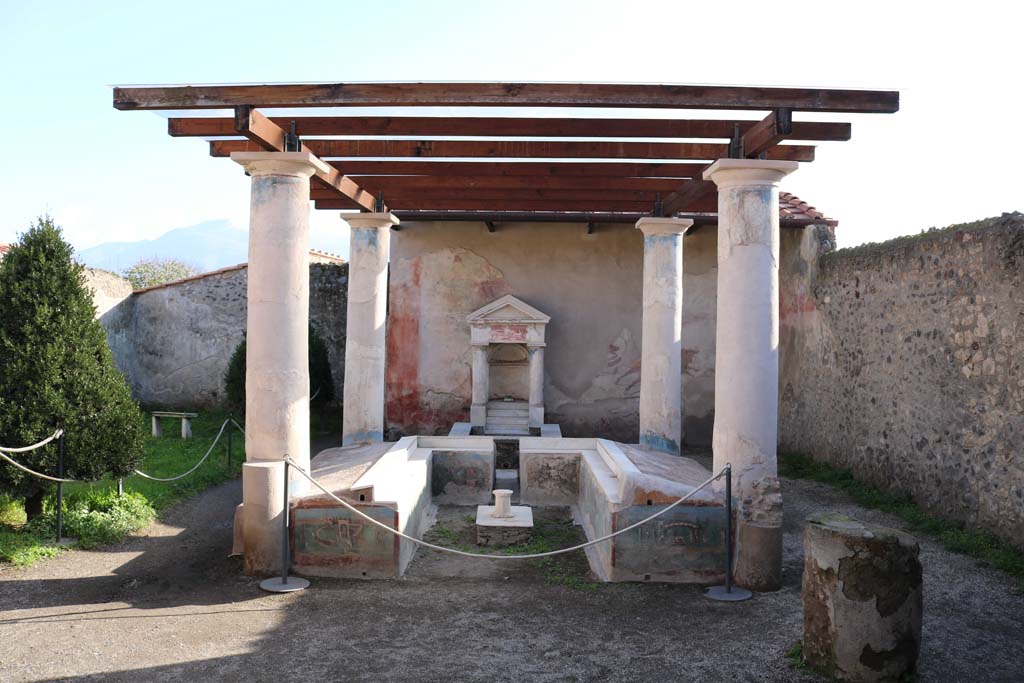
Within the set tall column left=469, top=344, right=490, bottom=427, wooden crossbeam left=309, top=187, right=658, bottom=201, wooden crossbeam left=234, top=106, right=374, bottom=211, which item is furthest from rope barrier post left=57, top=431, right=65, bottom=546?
tall column left=469, top=344, right=490, bottom=427

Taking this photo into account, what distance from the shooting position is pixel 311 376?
43.1 feet

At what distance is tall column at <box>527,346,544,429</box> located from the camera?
12.2 m

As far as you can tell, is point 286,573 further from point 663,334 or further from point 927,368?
point 927,368

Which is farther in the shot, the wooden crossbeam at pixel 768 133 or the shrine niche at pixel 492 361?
the shrine niche at pixel 492 361

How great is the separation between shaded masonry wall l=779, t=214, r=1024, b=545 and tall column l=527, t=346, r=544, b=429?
3.74m

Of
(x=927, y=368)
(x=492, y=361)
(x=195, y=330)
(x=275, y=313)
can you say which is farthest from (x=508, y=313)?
(x=275, y=313)

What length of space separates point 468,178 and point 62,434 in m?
4.43

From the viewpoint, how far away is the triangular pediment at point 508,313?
41.2 feet

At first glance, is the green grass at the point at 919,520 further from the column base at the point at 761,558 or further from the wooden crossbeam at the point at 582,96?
the wooden crossbeam at the point at 582,96

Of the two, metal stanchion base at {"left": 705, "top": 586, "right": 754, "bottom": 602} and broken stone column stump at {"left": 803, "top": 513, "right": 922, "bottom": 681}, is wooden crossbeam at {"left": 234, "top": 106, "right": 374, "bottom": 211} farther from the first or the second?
broken stone column stump at {"left": 803, "top": 513, "right": 922, "bottom": 681}

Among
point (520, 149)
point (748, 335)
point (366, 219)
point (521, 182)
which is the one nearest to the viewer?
point (748, 335)

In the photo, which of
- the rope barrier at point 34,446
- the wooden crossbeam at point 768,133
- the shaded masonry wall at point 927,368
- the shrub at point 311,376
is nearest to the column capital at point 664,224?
the shaded masonry wall at point 927,368

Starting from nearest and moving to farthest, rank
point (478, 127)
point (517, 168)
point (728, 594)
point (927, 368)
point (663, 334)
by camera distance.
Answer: point (728, 594), point (478, 127), point (517, 168), point (927, 368), point (663, 334)

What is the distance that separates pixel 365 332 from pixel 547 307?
408 cm
